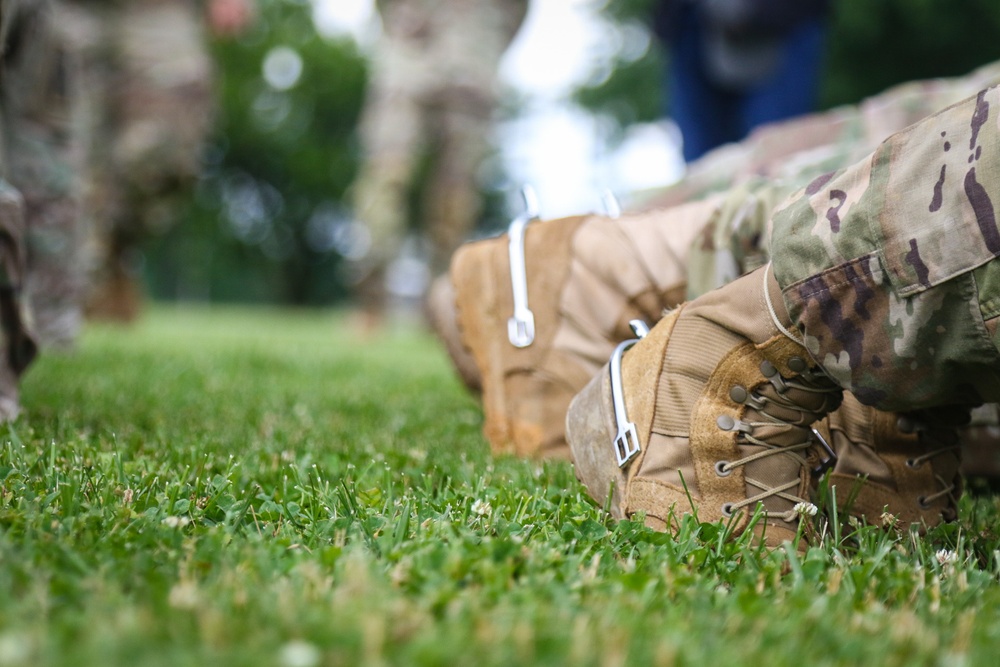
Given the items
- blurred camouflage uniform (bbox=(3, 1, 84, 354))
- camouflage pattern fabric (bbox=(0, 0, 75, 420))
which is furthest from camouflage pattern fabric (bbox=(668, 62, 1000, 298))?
blurred camouflage uniform (bbox=(3, 1, 84, 354))

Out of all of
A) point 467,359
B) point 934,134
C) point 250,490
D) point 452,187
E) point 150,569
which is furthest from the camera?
point 452,187

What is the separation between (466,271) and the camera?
84.2 inches

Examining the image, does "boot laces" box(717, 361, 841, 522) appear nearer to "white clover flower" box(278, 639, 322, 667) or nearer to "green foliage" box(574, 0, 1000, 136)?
"white clover flower" box(278, 639, 322, 667)

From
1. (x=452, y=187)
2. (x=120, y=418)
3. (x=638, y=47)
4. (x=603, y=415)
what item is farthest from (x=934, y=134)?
(x=638, y=47)

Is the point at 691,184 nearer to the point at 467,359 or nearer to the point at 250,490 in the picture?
the point at 467,359

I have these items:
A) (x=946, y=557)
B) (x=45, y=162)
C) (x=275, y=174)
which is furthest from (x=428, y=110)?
(x=275, y=174)

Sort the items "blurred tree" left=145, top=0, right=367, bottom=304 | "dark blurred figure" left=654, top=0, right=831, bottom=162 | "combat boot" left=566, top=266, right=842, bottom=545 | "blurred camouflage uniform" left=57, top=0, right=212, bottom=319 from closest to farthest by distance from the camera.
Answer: "combat boot" left=566, top=266, right=842, bottom=545 → "dark blurred figure" left=654, top=0, right=831, bottom=162 → "blurred camouflage uniform" left=57, top=0, right=212, bottom=319 → "blurred tree" left=145, top=0, right=367, bottom=304

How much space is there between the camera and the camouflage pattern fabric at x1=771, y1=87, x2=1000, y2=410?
1142mm

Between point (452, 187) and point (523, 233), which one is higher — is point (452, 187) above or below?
above

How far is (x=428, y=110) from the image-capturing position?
629 centimetres

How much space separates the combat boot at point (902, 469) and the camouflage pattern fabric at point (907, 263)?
0.72 feet

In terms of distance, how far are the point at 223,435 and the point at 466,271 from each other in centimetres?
68

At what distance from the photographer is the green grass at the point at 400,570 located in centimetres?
79

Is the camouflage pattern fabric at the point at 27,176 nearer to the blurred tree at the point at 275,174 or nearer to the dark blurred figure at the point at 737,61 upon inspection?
the dark blurred figure at the point at 737,61
